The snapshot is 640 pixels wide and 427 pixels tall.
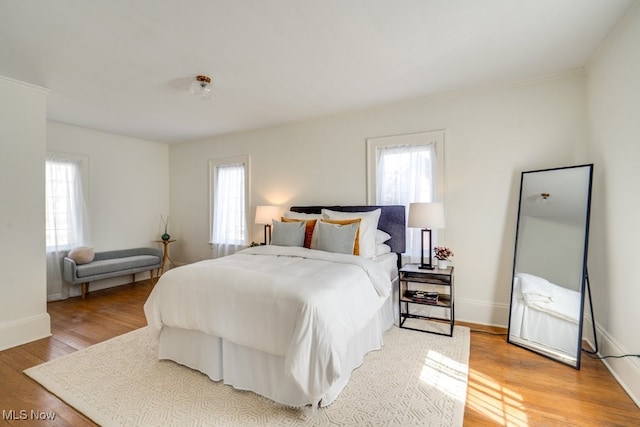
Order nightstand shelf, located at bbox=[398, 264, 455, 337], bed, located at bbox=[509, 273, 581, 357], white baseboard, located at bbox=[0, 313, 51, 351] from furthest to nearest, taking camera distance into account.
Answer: nightstand shelf, located at bbox=[398, 264, 455, 337], white baseboard, located at bbox=[0, 313, 51, 351], bed, located at bbox=[509, 273, 581, 357]

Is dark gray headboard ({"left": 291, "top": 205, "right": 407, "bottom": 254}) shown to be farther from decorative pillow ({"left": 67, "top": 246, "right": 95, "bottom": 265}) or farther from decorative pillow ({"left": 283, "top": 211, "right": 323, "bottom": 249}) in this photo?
decorative pillow ({"left": 67, "top": 246, "right": 95, "bottom": 265})

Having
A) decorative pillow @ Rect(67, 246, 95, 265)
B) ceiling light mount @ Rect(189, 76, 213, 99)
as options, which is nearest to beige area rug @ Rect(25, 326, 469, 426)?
decorative pillow @ Rect(67, 246, 95, 265)

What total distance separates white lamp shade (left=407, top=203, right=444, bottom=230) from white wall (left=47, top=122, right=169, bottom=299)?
490 cm

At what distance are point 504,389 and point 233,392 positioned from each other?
6.31ft

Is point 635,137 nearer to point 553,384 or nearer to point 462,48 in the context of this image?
point 462,48

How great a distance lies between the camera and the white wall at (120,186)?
4.57 meters

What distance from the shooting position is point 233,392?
6.77 ft

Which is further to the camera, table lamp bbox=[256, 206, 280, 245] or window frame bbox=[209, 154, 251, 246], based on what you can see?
window frame bbox=[209, 154, 251, 246]

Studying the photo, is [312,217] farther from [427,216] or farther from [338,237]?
[427,216]

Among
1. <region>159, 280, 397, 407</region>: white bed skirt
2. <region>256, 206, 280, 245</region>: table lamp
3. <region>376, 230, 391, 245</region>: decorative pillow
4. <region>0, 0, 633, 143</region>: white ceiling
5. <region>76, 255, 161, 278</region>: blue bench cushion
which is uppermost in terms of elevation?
<region>0, 0, 633, 143</region>: white ceiling

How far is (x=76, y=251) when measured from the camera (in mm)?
4207

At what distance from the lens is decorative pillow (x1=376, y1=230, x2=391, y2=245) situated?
11.1ft

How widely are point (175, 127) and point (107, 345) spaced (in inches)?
125

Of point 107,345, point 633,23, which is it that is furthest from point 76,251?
point 633,23
